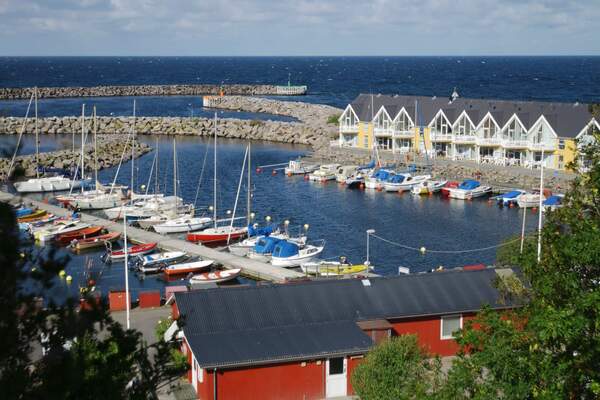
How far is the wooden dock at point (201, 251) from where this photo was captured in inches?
1268

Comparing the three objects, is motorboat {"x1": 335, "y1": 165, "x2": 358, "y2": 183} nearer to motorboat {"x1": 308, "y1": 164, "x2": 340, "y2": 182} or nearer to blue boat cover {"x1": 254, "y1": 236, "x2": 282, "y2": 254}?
motorboat {"x1": 308, "y1": 164, "x2": 340, "y2": 182}

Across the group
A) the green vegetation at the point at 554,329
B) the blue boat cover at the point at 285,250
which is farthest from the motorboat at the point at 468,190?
the green vegetation at the point at 554,329

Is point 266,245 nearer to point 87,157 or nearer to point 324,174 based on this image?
point 324,174

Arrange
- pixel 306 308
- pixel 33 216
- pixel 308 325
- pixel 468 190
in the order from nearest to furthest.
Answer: pixel 308 325, pixel 306 308, pixel 33 216, pixel 468 190

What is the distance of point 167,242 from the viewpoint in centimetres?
3784

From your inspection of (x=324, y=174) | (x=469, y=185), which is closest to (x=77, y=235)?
(x=324, y=174)

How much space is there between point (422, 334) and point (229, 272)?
1169 centimetres

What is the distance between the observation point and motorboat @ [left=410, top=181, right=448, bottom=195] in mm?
50812

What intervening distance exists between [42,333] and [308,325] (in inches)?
497

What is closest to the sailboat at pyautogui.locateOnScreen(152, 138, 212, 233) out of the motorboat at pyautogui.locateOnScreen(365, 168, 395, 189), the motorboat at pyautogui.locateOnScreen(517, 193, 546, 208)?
the motorboat at pyautogui.locateOnScreen(365, 168, 395, 189)

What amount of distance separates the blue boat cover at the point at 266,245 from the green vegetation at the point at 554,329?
21.0 meters

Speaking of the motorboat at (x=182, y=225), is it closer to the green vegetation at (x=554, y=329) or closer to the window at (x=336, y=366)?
the window at (x=336, y=366)

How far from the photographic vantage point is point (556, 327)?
11.4 metres

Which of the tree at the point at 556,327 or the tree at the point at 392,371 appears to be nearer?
the tree at the point at 556,327
